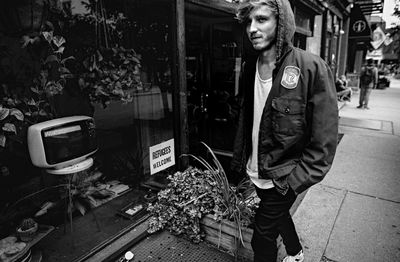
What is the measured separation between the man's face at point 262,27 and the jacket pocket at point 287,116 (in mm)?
414

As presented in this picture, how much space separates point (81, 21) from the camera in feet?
10.2

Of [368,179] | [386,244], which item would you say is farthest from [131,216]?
[368,179]

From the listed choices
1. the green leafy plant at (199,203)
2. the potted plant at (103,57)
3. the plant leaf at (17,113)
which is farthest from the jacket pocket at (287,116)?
the potted plant at (103,57)

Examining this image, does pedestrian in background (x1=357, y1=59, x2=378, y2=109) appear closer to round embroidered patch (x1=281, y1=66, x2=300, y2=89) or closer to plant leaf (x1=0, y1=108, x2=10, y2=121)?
round embroidered patch (x1=281, y1=66, x2=300, y2=89)

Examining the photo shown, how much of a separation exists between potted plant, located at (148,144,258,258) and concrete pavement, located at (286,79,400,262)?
2.22 ft

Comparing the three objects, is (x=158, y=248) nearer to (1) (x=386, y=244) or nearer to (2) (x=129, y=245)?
(2) (x=129, y=245)

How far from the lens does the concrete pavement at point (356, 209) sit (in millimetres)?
2691

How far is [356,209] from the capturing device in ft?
11.2

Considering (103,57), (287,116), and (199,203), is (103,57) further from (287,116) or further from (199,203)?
(287,116)

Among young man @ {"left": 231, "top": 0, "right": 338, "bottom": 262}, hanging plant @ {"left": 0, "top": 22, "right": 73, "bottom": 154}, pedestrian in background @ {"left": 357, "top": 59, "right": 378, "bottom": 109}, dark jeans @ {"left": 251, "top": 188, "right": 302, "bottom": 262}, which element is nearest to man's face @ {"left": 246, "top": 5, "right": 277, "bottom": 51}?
young man @ {"left": 231, "top": 0, "right": 338, "bottom": 262}

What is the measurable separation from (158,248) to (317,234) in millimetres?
1652

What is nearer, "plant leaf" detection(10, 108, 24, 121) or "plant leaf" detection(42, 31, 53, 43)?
"plant leaf" detection(10, 108, 24, 121)

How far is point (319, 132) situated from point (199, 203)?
1585 millimetres

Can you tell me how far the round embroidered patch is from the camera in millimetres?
1706
